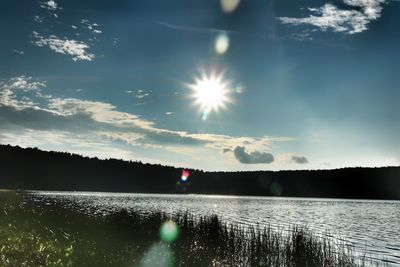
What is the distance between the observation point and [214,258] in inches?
984

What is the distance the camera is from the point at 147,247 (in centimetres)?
2533

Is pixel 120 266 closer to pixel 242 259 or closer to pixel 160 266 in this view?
pixel 160 266

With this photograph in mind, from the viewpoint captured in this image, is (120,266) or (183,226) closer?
(120,266)

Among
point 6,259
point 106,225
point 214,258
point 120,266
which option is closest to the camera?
point 6,259

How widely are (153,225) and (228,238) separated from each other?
25.1 ft

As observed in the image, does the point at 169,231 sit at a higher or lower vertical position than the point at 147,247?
higher

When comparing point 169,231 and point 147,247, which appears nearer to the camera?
point 147,247

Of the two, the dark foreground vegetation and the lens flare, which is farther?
the lens flare

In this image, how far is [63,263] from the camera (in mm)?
16625

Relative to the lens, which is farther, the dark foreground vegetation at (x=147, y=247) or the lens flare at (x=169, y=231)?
the lens flare at (x=169, y=231)

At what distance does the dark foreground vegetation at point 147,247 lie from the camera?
714 inches

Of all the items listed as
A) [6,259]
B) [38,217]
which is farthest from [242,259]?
[38,217]

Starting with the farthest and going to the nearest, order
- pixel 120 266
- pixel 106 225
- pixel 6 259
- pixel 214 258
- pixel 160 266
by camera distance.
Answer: pixel 106 225 → pixel 214 258 → pixel 160 266 → pixel 120 266 → pixel 6 259

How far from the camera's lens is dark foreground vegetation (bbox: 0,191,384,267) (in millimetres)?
18147
